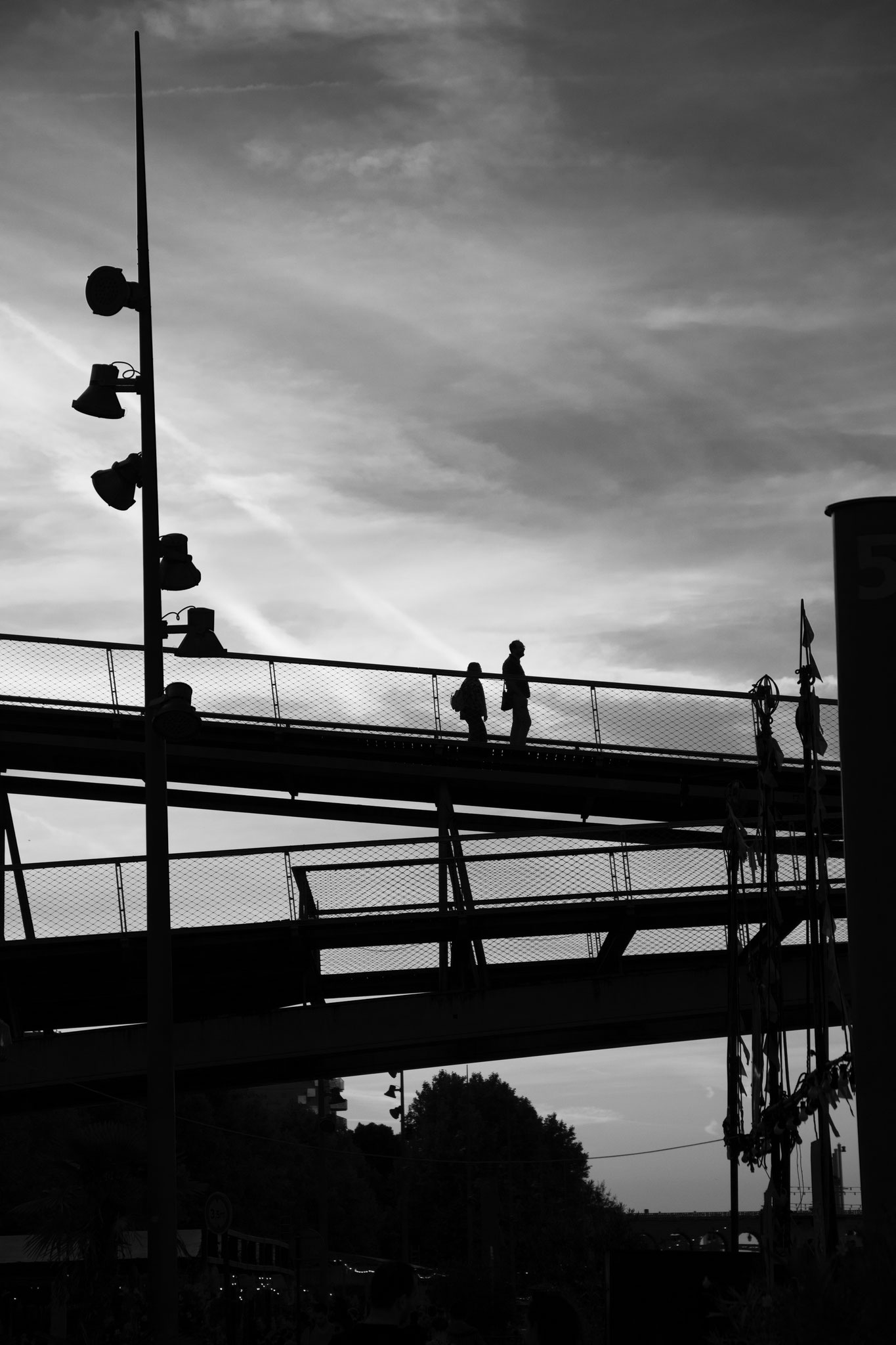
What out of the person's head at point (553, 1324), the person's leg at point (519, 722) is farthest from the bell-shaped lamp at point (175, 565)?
the person's leg at point (519, 722)

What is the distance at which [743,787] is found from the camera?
25000mm

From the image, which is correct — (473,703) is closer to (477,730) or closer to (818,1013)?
(477,730)

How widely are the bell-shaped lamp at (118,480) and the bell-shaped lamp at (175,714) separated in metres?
2.04

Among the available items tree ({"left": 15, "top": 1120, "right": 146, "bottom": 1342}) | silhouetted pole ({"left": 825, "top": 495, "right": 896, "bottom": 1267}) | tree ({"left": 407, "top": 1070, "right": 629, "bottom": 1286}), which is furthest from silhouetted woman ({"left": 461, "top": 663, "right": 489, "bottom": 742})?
tree ({"left": 407, "top": 1070, "right": 629, "bottom": 1286})

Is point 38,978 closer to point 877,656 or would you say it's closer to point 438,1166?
point 877,656

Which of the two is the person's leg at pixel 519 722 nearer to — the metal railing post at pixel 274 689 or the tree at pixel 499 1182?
the metal railing post at pixel 274 689

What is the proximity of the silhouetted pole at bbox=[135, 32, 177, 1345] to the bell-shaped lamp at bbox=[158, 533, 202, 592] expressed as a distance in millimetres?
85

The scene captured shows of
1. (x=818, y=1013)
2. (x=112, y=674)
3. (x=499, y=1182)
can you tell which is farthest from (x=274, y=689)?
(x=499, y=1182)

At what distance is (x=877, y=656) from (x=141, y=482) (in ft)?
28.1

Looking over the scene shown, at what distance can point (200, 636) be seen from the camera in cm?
1457

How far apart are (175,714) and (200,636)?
1.39 m

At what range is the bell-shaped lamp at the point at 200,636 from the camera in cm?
1452

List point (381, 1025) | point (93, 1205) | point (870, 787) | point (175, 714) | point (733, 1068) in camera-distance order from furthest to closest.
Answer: point (381, 1025), point (93, 1205), point (733, 1068), point (175, 714), point (870, 787)

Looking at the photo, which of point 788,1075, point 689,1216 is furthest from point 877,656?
point 689,1216
